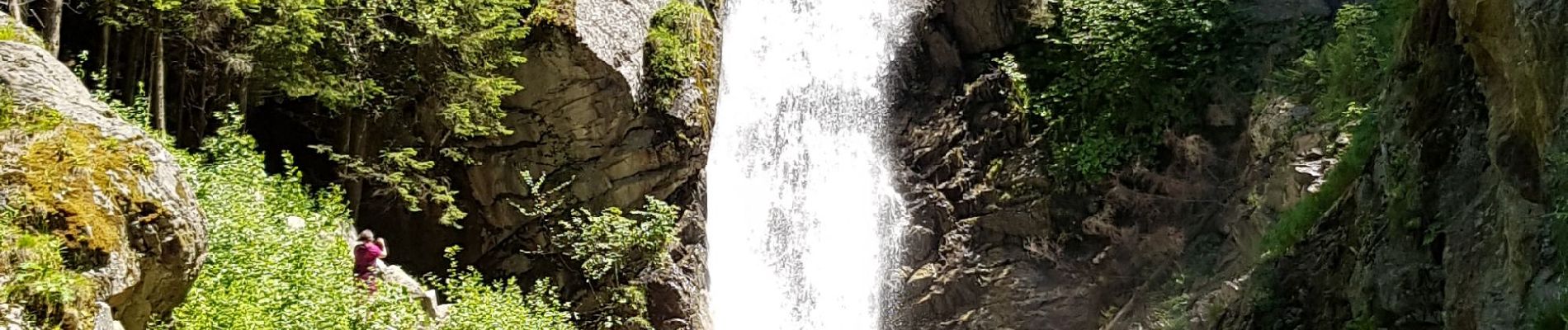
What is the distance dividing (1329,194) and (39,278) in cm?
665

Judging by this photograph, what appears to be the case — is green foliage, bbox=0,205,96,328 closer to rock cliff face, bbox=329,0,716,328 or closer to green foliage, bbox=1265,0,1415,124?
green foliage, bbox=1265,0,1415,124

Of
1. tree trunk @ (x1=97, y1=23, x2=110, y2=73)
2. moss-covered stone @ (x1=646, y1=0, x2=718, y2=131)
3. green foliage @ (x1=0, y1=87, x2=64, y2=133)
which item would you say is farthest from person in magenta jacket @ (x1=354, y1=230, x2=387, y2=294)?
moss-covered stone @ (x1=646, y1=0, x2=718, y2=131)

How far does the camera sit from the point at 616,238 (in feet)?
48.6

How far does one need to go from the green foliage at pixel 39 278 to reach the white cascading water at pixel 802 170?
35.3 feet

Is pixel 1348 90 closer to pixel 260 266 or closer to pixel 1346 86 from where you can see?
pixel 1346 86

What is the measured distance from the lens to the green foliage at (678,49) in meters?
15.3

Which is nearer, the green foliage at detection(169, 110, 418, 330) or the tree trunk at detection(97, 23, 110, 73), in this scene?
the green foliage at detection(169, 110, 418, 330)

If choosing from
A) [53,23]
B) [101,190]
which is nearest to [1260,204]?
[101,190]

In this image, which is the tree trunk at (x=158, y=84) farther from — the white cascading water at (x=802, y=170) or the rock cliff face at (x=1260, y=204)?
the rock cliff face at (x=1260, y=204)

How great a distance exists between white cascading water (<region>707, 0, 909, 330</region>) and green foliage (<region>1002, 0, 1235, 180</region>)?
2324 mm

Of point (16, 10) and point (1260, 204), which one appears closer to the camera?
point (16, 10)

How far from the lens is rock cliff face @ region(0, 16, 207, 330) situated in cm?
546

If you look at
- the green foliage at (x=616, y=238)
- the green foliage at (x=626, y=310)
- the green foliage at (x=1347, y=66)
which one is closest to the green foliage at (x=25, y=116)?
the green foliage at (x=1347, y=66)

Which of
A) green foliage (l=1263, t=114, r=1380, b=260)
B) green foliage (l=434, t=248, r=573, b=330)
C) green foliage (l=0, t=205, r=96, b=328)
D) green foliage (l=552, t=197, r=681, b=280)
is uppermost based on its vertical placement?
green foliage (l=1263, t=114, r=1380, b=260)
